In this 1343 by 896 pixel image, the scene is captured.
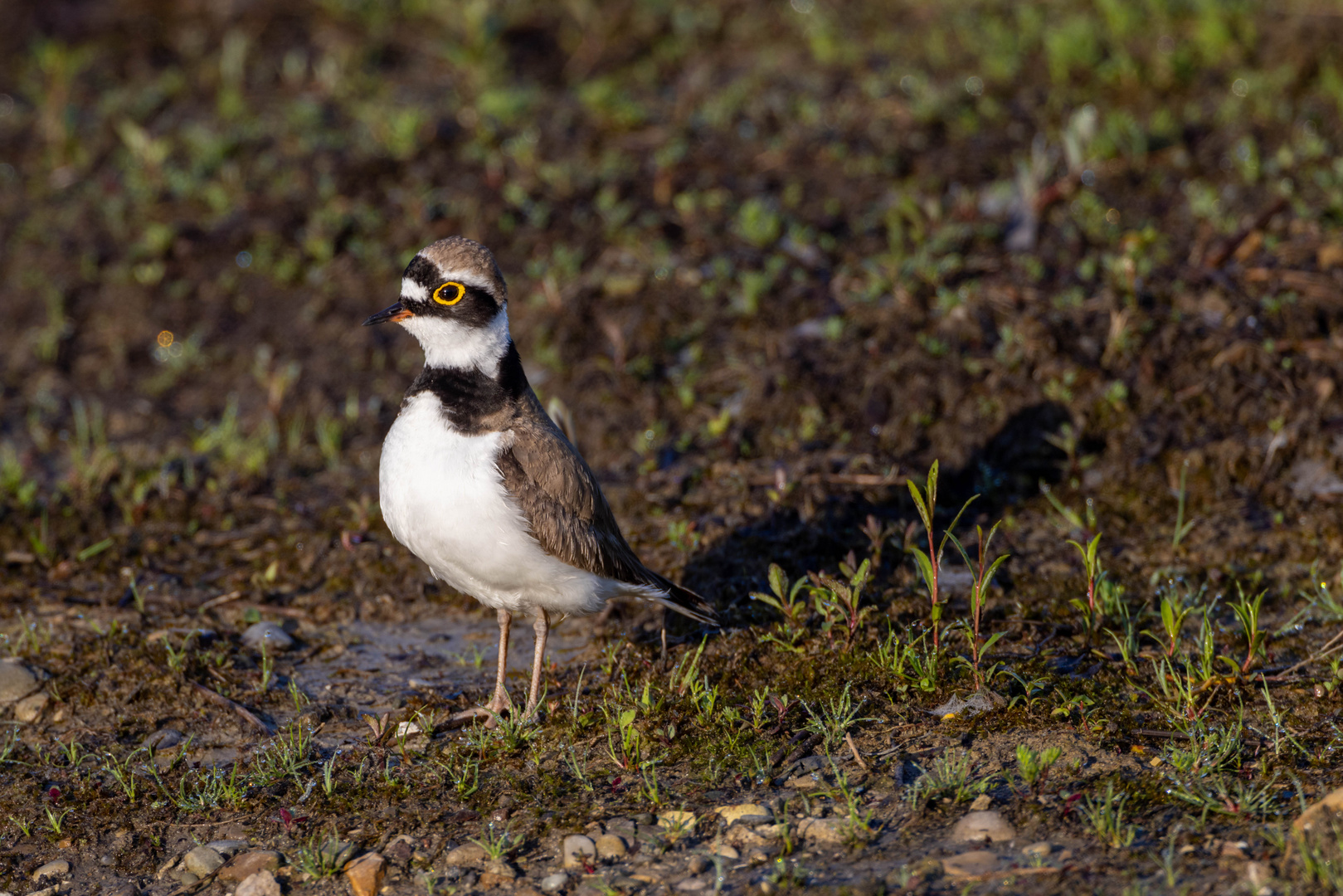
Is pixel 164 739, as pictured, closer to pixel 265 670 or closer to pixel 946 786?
pixel 265 670

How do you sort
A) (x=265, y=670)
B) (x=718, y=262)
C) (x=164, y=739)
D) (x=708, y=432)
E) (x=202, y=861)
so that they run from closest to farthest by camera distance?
(x=202, y=861), (x=164, y=739), (x=265, y=670), (x=708, y=432), (x=718, y=262)

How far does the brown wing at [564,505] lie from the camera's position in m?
5.37

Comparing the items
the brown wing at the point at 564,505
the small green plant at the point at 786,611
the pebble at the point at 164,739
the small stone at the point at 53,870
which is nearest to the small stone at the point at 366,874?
the small stone at the point at 53,870

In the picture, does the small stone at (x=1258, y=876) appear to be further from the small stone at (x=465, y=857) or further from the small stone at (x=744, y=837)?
the small stone at (x=465, y=857)

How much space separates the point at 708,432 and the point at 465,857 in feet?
11.3

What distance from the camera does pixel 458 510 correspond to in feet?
16.9

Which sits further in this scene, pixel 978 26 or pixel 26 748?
pixel 978 26

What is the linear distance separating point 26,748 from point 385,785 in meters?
1.68

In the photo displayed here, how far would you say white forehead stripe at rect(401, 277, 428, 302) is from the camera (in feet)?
18.1

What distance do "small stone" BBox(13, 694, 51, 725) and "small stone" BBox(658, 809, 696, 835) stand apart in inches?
114

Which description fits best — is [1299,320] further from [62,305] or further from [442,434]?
[62,305]

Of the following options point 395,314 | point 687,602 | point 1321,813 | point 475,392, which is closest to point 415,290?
point 395,314

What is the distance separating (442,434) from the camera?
5.26m

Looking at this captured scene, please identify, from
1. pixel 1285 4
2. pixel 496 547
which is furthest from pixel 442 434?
pixel 1285 4
